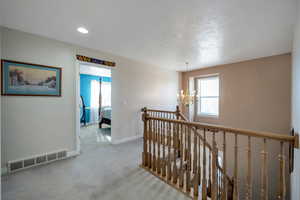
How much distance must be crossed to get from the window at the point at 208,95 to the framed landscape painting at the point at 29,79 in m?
4.75

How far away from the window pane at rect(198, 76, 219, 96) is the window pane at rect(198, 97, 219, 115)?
228 mm

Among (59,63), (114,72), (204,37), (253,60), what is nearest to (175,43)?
(204,37)

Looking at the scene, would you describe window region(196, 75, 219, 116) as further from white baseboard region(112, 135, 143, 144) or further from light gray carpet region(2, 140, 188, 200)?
light gray carpet region(2, 140, 188, 200)

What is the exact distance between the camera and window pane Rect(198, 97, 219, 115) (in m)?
4.91

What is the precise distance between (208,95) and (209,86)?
13.8 inches

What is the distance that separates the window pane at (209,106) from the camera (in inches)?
193

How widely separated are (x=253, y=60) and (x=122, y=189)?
14.9 feet

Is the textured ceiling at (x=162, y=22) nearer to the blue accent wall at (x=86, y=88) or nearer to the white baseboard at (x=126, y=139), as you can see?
the white baseboard at (x=126, y=139)

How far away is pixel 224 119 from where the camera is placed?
4.41 metres

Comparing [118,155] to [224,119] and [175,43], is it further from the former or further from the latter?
[224,119]

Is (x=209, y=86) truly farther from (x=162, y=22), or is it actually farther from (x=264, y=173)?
(x=264, y=173)

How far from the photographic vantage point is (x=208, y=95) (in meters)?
5.19

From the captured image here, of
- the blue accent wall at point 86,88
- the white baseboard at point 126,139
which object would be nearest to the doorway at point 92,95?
the blue accent wall at point 86,88

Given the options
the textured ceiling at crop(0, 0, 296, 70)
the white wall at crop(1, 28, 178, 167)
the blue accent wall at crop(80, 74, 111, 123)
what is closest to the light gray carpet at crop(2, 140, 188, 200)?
the white wall at crop(1, 28, 178, 167)
